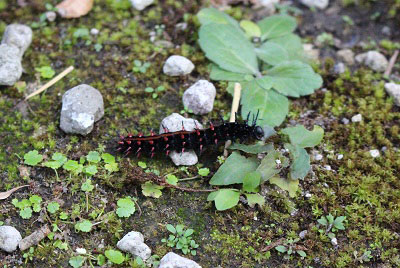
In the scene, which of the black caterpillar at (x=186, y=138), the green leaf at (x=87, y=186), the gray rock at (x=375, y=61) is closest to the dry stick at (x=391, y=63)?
the gray rock at (x=375, y=61)

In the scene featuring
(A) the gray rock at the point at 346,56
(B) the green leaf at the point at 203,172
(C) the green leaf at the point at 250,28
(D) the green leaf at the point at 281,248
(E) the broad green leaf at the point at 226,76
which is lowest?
(D) the green leaf at the point at 281,248

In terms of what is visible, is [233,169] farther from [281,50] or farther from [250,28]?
[250,28]

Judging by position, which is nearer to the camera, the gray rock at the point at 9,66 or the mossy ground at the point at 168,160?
the mossy ground at the point at 168,160

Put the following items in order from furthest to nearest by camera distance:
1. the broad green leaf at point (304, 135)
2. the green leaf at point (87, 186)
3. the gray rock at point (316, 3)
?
the gray rock at point (316, 3) < the broad green leaf at point (304, 135) < the green leaf at point (87, 186)

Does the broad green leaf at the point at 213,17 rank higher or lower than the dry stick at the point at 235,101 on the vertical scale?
higher

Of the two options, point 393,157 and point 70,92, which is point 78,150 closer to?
point 70,92

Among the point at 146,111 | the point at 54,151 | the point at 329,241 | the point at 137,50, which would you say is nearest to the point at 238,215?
the point at 329,241

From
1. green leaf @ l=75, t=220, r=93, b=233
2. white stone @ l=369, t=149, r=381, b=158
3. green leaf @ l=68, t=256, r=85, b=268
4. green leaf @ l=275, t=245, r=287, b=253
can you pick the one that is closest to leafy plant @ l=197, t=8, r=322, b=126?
white stone @ l=369, t=149, r=381, b=158

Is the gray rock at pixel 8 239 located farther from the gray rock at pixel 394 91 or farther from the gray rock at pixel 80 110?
the gray rock at pixel 394 91
